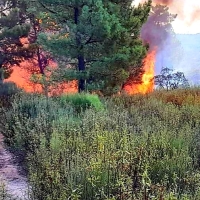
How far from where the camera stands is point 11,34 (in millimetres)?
19516

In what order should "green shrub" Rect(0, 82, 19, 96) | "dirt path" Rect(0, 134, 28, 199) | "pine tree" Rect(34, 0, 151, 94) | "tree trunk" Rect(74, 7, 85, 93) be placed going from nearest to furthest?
"dirt path" Rect(0, 134, 28, 199), "pine tree" Rect(34, 0, 151, 94), "tree trunk" Rect(74, 7, 85, 93), "green shrub" Rect(0, 82, 19, 96)

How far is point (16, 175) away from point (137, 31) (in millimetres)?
11204

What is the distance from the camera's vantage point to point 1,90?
632 inches

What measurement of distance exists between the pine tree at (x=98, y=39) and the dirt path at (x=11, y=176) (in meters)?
7.39

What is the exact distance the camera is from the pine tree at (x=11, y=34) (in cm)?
1960

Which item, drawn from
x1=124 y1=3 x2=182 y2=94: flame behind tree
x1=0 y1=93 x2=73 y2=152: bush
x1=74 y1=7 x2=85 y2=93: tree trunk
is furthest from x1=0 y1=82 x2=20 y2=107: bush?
x1=124 y1=3 x2=182 y2=94: flame behind tree

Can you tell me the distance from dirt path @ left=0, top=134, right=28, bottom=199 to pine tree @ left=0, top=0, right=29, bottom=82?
12129 millimetres

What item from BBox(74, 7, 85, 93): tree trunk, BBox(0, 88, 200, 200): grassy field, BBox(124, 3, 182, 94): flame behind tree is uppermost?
BBox(124, 3, 182, 94): flame behind tree

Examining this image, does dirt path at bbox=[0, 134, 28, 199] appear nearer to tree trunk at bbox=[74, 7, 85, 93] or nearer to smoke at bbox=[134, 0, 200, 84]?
tree trunk at bbox=[74, 7, 85, 93]

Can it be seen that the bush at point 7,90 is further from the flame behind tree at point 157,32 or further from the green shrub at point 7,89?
the flame behind tree at point 157,32

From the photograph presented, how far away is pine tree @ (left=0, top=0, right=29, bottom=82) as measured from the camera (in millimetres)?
19602

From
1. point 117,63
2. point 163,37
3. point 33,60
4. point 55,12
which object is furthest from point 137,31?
point 163,37

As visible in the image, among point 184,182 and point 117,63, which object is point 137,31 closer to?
point 117,63

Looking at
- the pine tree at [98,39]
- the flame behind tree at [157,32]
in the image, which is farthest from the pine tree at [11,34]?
the flame behind tree at [157,32]
